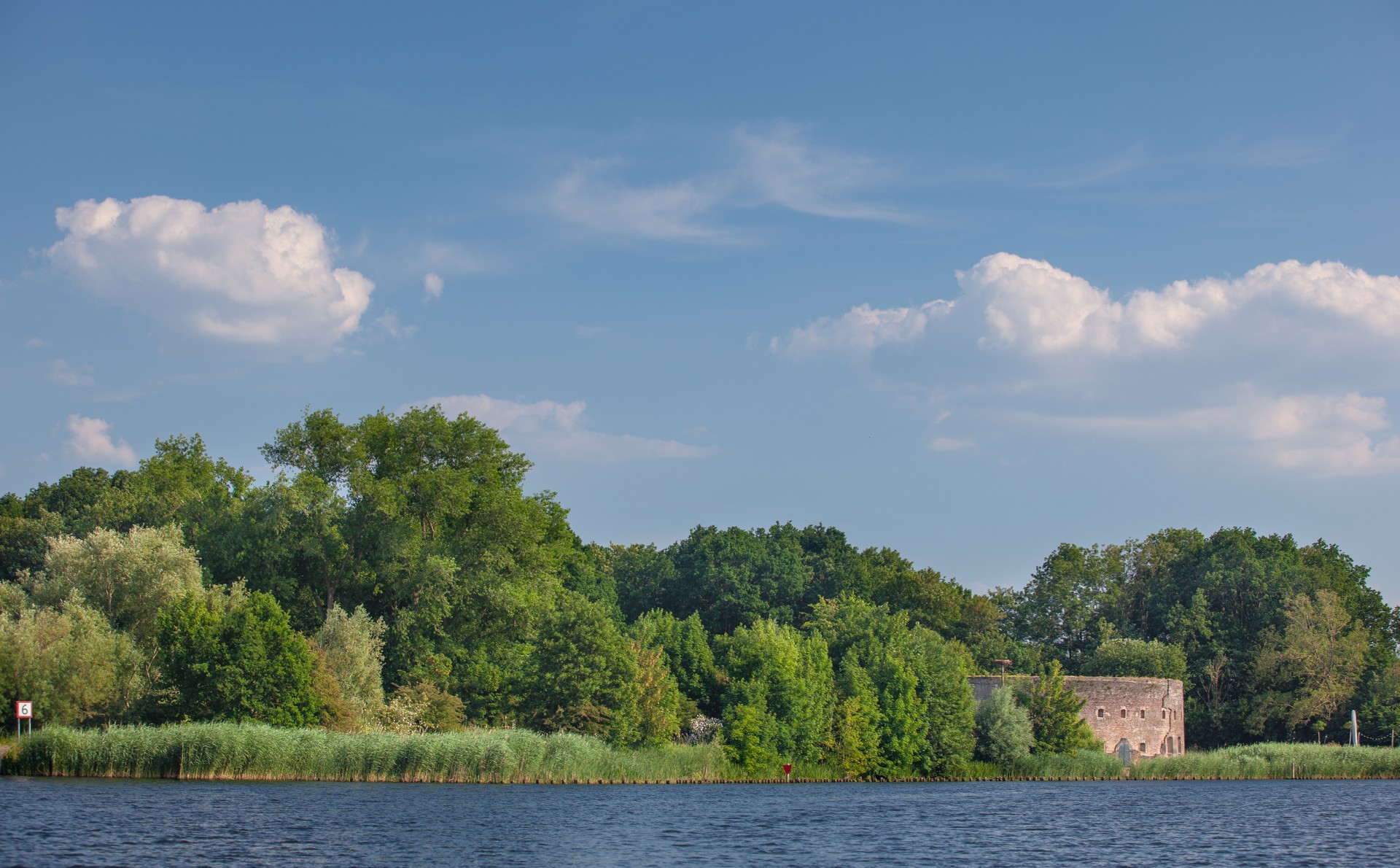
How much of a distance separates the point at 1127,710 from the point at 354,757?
50.3 metres

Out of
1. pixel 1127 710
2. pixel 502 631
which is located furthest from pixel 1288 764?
pixel 502 631

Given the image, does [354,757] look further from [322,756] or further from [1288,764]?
[1288,764]

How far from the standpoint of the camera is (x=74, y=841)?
25766mm

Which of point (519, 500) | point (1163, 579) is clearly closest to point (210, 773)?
point (519, 500)

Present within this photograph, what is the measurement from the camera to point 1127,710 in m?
76.3

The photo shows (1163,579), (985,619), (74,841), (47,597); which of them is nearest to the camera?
(74,841)

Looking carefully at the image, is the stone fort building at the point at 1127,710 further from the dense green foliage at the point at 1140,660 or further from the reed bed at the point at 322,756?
the reed bed at the point at 322,756

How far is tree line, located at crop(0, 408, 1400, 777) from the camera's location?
48.2 meters

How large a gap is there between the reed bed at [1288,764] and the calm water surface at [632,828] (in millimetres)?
19194

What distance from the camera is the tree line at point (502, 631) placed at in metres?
48.2

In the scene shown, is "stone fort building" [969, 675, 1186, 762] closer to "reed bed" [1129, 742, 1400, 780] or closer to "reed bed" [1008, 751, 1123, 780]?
"reed bed" [1008, 751, 1123, 780]

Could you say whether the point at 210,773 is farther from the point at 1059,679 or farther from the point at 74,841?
the point at 1059,679

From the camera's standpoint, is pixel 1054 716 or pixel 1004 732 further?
pixel 1054 716

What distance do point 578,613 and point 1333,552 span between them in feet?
228
